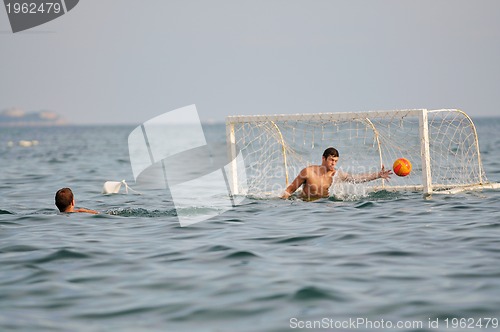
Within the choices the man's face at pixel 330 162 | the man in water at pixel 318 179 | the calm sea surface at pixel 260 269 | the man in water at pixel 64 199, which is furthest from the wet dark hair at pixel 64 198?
the man's face at pixel 330 162

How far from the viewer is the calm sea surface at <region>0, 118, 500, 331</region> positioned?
6.70 metres

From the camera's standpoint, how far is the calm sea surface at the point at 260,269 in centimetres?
670

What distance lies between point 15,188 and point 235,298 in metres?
16.3

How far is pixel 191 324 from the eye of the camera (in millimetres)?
6574

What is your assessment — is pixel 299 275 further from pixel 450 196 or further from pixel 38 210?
pixel 38 210

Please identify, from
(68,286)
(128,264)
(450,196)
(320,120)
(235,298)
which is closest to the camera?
(235,298)

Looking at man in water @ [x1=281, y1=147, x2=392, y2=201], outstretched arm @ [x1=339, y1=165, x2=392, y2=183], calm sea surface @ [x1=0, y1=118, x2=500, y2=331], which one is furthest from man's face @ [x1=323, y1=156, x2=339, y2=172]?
calm sea surface @ [x1=0, y1=118, x2=500, y2=331]

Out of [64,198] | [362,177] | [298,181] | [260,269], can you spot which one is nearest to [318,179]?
[298,181]

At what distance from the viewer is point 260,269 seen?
852 centimetres

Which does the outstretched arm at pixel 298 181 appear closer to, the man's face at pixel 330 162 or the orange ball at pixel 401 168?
the man's face at pixel 330 162

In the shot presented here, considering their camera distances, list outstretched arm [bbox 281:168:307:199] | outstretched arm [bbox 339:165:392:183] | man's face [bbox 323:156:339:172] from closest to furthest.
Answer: outstretched arm [bbox 339:165:392:183] < man's face [bbox 323:156:339:172] < outstretched arm [bbox 281:168:307:199]

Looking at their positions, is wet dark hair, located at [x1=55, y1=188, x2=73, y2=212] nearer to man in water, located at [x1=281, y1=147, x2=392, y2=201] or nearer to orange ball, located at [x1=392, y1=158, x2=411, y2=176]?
man in water, located at [x1=281, y1=147, x2=392, y2=201]

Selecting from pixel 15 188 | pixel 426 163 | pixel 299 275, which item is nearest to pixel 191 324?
pixel 299 275

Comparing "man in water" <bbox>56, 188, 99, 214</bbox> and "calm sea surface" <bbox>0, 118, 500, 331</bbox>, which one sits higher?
"man in water" <bbox>56, 188, 99, 214</bbox>
